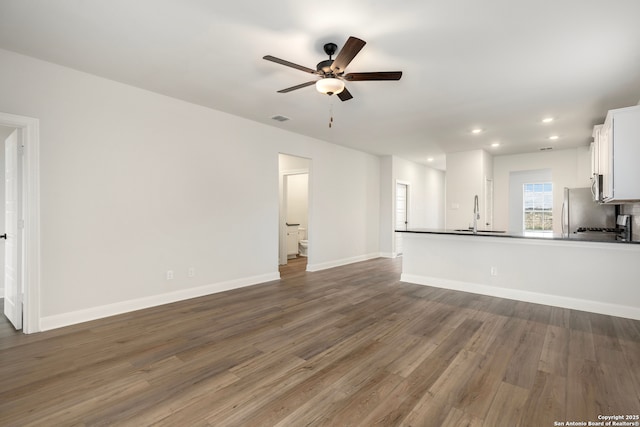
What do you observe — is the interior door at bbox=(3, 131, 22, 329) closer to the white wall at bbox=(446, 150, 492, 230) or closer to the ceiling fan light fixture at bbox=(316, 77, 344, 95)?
the ceiling fan light fixture at bbox=(316, 77, 344, 95)

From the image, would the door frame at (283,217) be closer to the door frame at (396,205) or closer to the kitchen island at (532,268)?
the door frame at (396,205)

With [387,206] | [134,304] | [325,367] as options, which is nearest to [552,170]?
[387,206]

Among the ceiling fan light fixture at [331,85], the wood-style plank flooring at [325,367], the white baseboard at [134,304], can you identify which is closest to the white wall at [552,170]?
the wood-style plank flooring at [325,367]

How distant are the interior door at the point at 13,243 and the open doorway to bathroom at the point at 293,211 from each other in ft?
14.1

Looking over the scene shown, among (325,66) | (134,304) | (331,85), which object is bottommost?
(134,304)

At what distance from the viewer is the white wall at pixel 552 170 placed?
654 centimetres

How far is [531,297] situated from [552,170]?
4343mm

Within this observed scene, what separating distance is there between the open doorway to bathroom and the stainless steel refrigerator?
494 cm

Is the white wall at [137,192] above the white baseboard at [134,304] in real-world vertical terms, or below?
above

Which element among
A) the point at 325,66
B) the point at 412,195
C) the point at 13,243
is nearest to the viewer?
the point at 325,66

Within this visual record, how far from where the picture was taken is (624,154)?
3.23m

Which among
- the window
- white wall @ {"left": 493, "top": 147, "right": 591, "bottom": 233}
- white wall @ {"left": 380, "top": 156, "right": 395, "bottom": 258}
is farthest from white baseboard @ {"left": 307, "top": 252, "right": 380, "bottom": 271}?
the window

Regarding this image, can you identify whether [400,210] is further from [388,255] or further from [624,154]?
[624,154]

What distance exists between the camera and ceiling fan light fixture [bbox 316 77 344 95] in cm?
275
